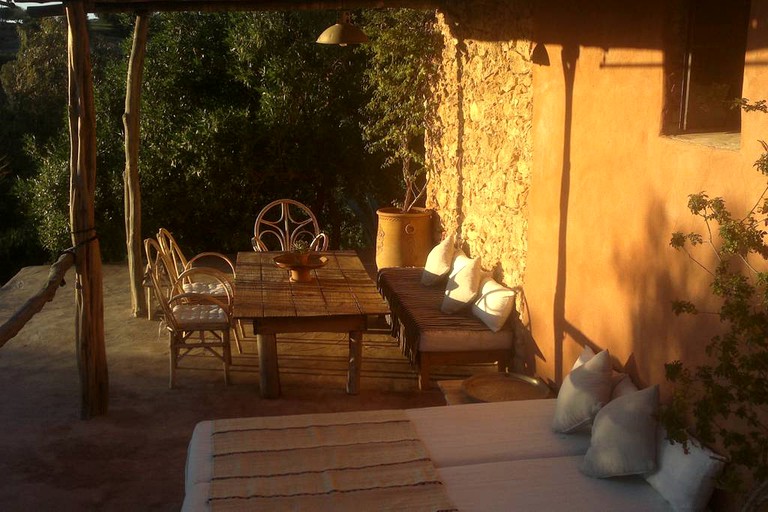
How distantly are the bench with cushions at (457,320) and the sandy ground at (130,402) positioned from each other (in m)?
0.28

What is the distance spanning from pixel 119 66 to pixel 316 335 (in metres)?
5.20

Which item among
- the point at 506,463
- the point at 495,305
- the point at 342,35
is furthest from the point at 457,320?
the point at 342,35

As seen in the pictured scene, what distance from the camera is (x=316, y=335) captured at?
7.10 meters

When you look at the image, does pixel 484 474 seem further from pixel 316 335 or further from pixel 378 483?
pixel 316 335

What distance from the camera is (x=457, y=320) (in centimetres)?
596

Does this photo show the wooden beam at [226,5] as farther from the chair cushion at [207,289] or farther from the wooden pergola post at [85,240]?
the chair cushion at [207,289]

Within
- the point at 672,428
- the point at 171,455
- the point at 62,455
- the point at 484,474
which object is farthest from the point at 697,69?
the point at 62,455

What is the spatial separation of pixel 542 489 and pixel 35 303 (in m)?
2.93

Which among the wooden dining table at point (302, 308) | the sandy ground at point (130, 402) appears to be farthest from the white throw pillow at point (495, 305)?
the wooden dining table at point (302, 308)

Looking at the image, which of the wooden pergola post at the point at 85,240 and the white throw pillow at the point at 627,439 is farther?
the wooden pergola post at the point at 85,240

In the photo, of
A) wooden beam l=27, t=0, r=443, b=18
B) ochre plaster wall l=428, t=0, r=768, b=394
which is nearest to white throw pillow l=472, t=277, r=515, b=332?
ochre plaster wall l=428, t=0, r=768, b=394

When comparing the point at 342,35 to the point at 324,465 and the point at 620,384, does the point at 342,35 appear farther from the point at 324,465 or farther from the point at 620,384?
the point at 324,465

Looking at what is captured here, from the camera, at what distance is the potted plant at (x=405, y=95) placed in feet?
26.3

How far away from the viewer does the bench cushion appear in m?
5.69
